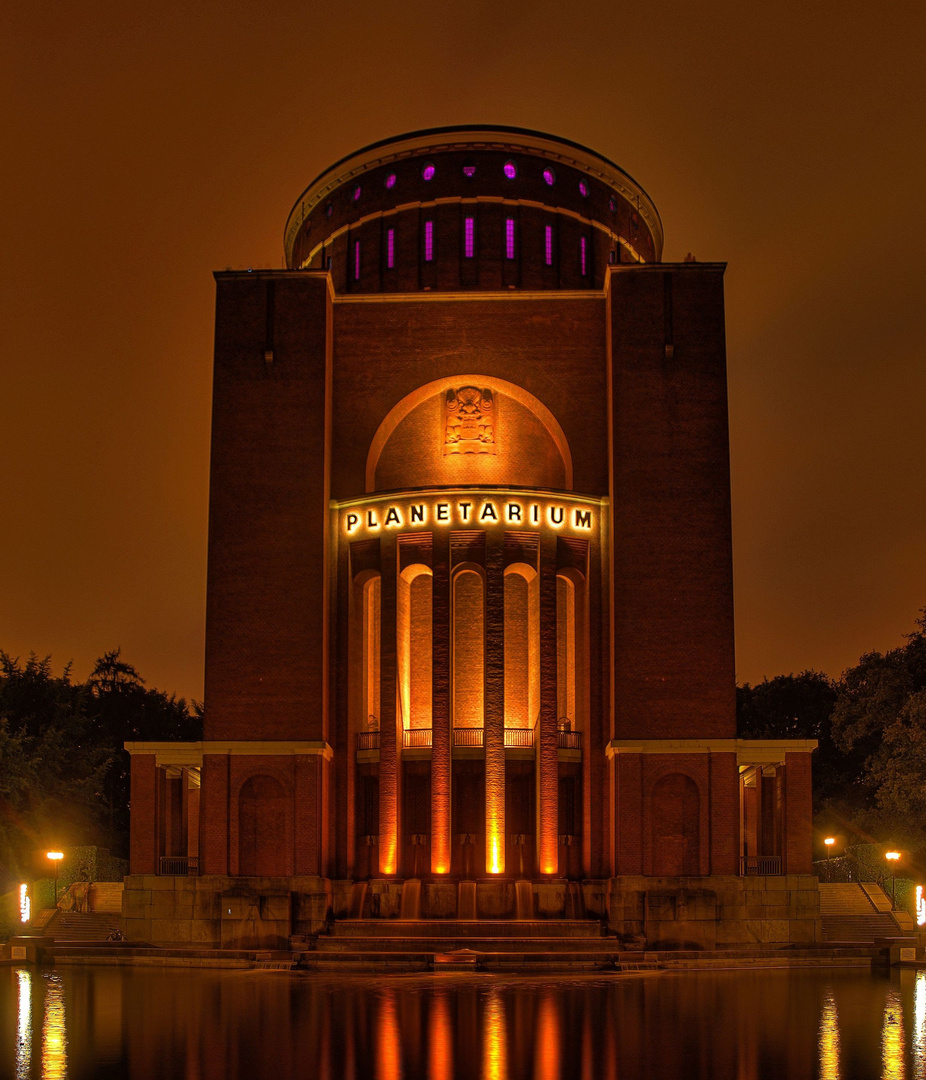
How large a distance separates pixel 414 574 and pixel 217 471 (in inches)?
246

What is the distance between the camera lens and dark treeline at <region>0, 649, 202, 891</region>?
44750 mm

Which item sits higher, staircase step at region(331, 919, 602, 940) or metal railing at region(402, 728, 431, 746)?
metal railing at region(402, 728, 431, 746)

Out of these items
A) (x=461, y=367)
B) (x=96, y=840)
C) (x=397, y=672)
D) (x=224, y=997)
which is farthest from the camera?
(x=96, y=840)

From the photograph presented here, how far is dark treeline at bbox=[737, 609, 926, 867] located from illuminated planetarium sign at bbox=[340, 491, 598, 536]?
11674 millimetres

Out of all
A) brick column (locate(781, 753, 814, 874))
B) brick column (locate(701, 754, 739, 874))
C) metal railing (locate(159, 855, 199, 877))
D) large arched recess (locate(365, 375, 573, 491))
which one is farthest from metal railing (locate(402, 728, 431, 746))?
brick column (locate(781, 753, 814, 874))

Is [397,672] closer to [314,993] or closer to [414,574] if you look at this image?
[414,574]

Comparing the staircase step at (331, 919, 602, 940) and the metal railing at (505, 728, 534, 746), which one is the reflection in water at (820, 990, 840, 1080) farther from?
the metal railing at (505, 728, 534, 746)

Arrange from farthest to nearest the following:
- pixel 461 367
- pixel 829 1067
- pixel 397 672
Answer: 1. pixel 461 367
2. pixel 397 672
3. pixel 829 1067

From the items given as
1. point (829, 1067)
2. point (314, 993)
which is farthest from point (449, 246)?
point (829, 1067)

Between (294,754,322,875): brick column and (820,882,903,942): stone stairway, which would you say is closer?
(294,754,322,875): brick column

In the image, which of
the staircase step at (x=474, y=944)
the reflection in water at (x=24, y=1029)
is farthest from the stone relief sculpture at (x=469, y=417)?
the reflection in water at (x=24, y=1029)

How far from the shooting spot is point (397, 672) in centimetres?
3847

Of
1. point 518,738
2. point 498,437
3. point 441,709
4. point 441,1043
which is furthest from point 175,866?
point 441,1043

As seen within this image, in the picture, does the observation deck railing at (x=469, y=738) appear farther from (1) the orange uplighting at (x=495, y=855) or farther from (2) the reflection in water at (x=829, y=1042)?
(2) the reflection in water at (x=829, y=1042)
